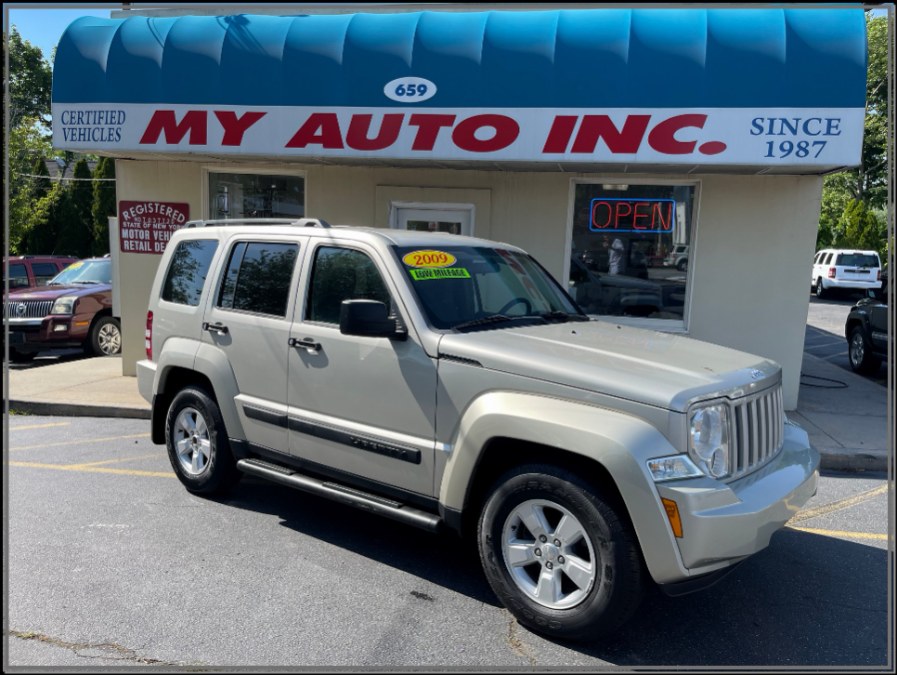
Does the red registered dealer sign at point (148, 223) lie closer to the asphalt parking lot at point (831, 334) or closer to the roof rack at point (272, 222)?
the roof rack at point (272, 222)

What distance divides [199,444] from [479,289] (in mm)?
2535

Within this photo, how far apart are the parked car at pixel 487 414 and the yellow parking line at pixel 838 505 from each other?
146 centimetres

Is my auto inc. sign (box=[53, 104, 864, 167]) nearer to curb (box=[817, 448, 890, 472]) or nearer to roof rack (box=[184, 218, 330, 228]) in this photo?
roof rack (box=[184, 218, 330, 228])

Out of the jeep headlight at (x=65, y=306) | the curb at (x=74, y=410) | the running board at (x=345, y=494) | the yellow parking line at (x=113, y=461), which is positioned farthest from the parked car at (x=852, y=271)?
the running board at (x=345, y=494)

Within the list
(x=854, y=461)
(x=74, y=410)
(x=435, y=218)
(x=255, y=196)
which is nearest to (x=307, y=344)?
(x=435, y=218)

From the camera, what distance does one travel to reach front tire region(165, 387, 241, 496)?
502 cm

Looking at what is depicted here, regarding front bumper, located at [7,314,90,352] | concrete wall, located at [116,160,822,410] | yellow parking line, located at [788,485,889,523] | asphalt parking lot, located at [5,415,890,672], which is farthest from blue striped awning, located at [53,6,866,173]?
asphalt parking lot, located at [5,415,890,672]

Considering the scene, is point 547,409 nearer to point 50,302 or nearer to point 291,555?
point 291,555

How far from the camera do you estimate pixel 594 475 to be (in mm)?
3299

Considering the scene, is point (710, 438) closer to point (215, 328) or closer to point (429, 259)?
point (429, 259)

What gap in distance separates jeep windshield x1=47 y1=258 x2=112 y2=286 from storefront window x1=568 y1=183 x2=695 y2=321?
8.76m

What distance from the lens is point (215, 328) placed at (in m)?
Answer: 4.99

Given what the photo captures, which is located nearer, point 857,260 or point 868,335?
point 868,335

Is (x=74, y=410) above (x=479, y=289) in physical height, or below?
below
